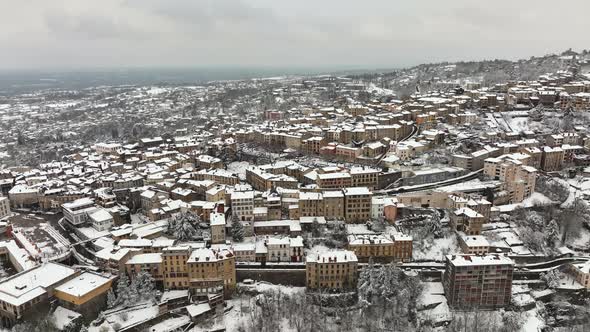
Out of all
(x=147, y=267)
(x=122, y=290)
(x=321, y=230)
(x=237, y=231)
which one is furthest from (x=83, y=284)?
(x=321, y=230)

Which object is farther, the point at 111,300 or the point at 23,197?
the point at 23,197

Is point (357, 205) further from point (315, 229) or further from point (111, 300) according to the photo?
point (111, 300)

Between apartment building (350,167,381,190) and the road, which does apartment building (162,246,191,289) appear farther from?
the road

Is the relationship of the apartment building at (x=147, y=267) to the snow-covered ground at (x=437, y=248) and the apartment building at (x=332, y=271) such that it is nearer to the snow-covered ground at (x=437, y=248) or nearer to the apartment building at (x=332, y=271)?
the apartment building at (x=332, y=271)

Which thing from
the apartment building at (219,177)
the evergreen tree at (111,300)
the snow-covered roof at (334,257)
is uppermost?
the apartment building at (219,177)

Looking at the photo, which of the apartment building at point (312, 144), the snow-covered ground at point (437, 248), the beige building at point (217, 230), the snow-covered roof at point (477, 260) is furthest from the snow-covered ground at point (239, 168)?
the snow-covered roof at point (477, 260)

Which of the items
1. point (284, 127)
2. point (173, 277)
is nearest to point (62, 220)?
point (173, 277)

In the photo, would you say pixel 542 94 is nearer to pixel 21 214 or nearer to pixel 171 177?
pixel 171 177
